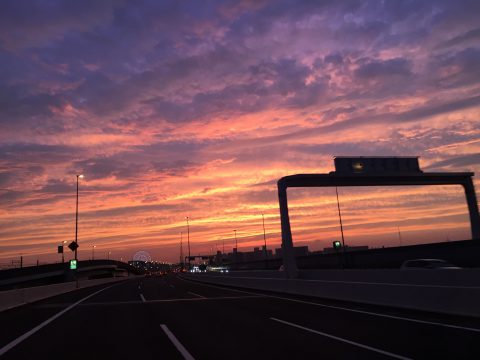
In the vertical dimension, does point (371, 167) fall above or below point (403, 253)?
above

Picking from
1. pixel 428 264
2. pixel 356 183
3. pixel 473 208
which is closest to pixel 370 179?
pixel 356 183

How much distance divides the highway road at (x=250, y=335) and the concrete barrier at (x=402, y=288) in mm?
507

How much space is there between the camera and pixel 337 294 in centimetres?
2003

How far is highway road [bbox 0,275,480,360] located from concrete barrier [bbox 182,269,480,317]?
1.66 feet

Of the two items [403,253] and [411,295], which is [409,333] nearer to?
[411,295]

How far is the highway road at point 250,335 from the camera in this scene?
8.81 m

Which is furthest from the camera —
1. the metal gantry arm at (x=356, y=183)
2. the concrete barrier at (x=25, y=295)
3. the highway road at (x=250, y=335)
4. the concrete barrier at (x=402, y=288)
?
the metal gantry arm at (x=356, y=183)

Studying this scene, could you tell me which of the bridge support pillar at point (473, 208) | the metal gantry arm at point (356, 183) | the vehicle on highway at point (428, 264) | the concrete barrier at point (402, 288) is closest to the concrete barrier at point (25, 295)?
the concrete barrier at point (402, 288)

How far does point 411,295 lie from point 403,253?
105 feet

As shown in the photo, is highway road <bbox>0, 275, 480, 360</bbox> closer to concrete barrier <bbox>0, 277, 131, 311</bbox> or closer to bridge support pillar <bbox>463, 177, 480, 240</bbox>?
concrete barrier <bbox>0, 277, 131, 311</bbox>

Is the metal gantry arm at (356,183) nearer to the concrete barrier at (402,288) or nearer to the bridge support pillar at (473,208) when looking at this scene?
the bridge support pillar at (473,208)

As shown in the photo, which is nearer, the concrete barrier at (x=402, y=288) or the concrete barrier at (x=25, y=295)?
the concrete barrier at (x=402, y=288)

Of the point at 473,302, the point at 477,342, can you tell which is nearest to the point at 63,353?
the point at 477,342

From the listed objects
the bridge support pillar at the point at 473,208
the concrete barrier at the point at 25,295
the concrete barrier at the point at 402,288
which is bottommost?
the concrete barrier at the point at 402,288
